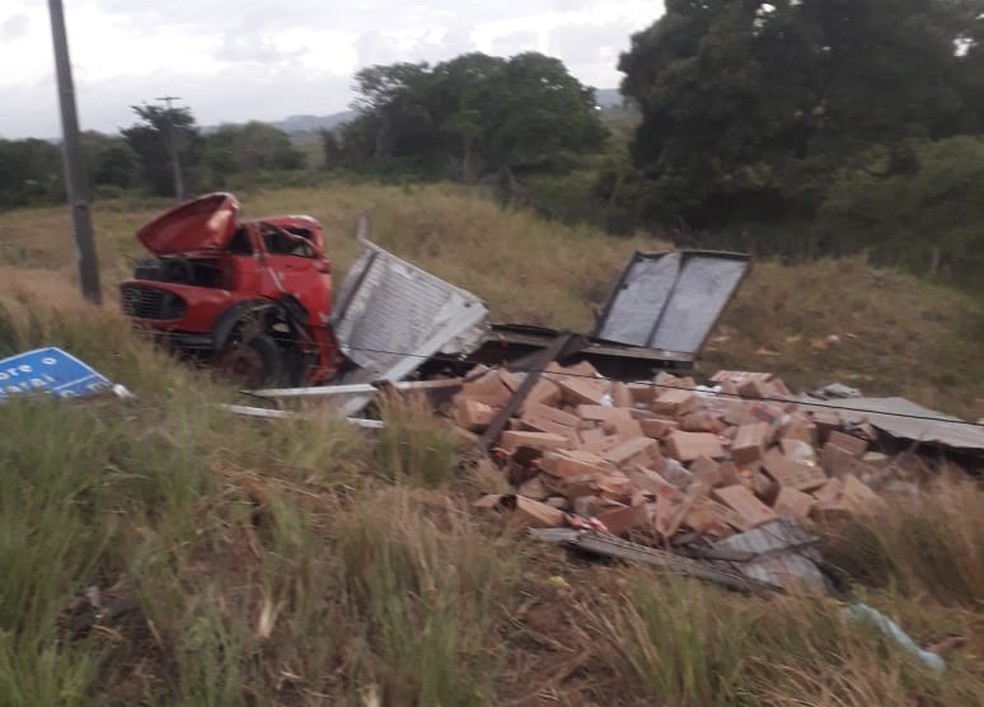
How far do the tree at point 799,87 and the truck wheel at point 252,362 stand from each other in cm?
1876

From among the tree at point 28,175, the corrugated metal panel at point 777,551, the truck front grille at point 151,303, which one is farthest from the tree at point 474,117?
the corrugated metal panel at point 777,551

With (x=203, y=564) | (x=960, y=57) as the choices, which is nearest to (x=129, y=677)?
(x=203, y=564)

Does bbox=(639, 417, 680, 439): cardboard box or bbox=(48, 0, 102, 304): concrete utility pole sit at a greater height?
bbox=(48, 0, 102, 304): concrete utility pole

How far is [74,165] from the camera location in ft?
27.7

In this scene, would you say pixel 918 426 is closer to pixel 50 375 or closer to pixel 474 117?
pixel 50 375

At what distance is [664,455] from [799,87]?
67.9 feet

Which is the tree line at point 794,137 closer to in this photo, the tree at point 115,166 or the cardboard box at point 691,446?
the tree at point 115,166

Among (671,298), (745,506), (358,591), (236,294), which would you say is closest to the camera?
(358,591)

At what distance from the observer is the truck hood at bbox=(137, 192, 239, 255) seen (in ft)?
28.4

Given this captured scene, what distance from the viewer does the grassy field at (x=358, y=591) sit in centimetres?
311

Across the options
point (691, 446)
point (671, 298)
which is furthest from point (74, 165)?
point (671, 298)

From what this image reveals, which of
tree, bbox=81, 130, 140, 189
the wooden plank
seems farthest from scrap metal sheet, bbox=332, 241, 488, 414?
tree, bbox=81, 130, 140, 189

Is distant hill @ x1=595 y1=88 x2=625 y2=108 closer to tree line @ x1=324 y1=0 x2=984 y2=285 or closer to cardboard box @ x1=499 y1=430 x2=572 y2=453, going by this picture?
tree line @ x1=324 y1=0 x2=984 y2=285

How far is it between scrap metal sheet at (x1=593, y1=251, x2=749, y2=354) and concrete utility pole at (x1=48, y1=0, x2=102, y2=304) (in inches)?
195
